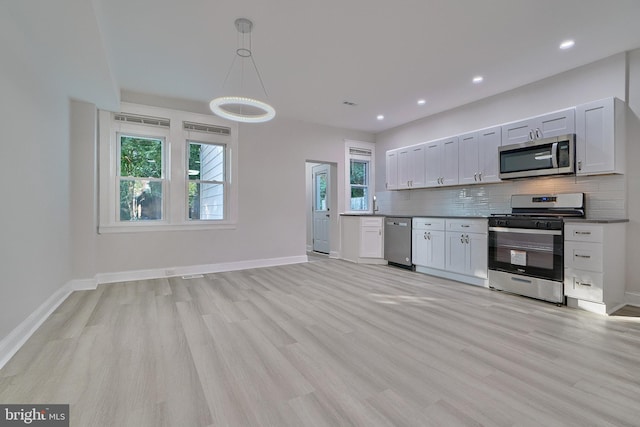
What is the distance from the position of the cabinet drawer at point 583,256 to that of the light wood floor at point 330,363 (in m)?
0.51

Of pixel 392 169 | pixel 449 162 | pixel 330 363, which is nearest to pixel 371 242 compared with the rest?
pixel 392 169

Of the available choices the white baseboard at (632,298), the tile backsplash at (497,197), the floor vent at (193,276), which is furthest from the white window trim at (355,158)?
the white baseboard at (632,298)

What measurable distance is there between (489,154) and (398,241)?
211 centimetres

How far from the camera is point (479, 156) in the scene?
184 inches

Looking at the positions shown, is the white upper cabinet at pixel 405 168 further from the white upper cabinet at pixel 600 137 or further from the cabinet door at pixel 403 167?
the white upper cabinet at pixel 600 137

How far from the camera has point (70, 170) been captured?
3990mm

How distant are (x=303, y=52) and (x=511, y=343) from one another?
12.0ft

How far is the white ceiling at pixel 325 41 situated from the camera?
2.66m

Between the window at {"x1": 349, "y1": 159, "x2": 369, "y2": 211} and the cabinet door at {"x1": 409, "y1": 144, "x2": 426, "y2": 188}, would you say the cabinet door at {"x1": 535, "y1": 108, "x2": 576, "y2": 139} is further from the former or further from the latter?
the window at {"x1": 349, "y1": 159, "x2": 369, "y2": 211}

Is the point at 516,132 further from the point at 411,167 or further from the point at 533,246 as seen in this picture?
the point at 411,167

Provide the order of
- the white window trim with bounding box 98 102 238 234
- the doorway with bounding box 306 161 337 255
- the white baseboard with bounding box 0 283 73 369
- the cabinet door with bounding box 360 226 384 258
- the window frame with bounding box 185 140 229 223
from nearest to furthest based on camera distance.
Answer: the white baseboard with bounding box 0 283 73 369 < the white window trim with bounding box 98 102 238 234 < the window frame with bounding box 185 140 229 223 < the cabinet door with bounding box 360 226 384 258 < the doorway with bounding box 306 161 337 255

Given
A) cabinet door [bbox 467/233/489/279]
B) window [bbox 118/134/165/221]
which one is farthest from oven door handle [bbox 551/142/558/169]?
window [bbox 118/134/165/221]

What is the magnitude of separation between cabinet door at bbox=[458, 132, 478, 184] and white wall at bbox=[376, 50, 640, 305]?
329 millimetres

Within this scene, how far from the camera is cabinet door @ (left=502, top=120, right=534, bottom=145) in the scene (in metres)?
4.08
